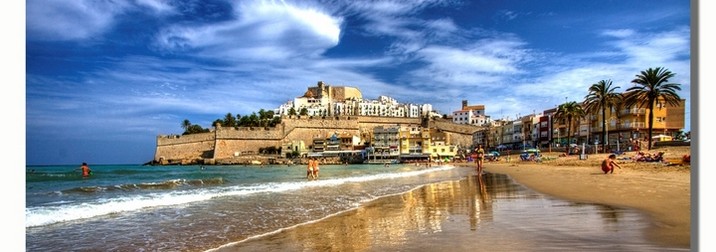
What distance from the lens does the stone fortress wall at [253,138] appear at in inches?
2099

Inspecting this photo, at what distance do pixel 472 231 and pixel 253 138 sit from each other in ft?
173

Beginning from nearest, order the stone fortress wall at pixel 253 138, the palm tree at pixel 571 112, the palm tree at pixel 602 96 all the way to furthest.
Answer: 1. the palm tree at pixel 602 96
2. the palm tree at pixel 571 112
3. the stone fortress wall at pixel 253 138

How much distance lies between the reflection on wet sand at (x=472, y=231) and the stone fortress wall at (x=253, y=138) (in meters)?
50.2

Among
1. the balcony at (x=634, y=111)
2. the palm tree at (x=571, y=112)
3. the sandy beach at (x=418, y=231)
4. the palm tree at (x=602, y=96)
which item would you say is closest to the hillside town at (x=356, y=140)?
the palm tree at (x=571, y=112)

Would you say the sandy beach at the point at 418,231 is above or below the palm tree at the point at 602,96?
below

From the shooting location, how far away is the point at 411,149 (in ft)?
164

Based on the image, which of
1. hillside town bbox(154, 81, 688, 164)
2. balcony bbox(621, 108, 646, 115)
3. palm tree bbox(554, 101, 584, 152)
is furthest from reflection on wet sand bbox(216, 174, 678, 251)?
hillside town bbox(154, 81, 688, 164)

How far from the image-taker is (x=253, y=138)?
54375 mm

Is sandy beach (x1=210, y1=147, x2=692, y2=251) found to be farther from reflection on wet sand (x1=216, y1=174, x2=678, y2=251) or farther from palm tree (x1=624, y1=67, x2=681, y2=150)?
palm tree (x1=624, y1=67, x2=681, y2=150)

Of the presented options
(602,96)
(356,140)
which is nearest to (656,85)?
(602,96)

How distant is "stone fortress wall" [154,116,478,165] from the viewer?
175 ft

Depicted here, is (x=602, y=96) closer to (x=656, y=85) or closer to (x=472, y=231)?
(x=656, y=85)

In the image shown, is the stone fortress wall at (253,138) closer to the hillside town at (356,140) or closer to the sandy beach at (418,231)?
the hillside town at (356,140)
